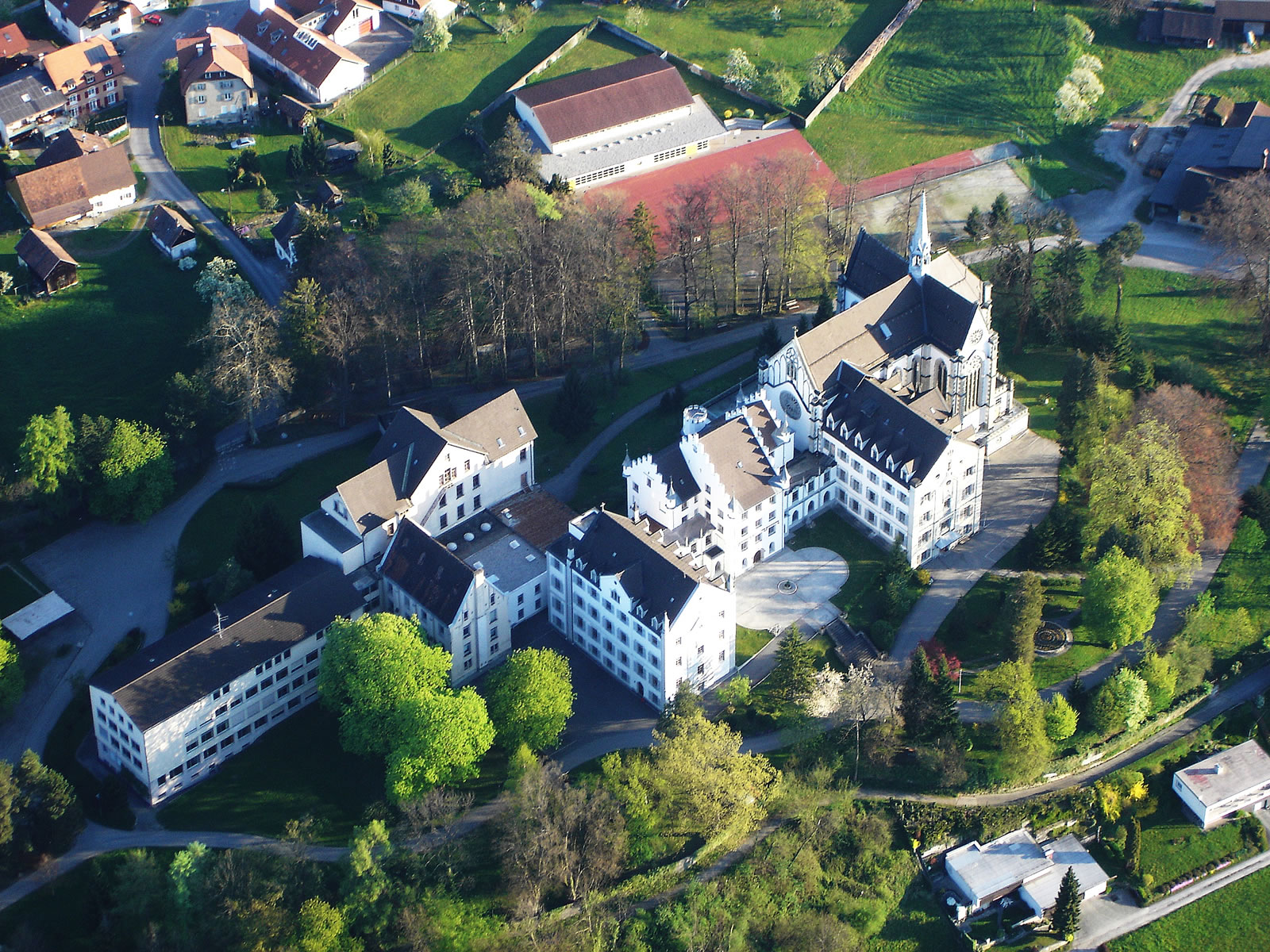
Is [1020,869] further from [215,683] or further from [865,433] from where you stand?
[215,683]

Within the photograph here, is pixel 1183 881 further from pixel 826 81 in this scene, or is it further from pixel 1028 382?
pixel 826 81

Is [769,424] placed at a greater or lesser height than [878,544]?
greater

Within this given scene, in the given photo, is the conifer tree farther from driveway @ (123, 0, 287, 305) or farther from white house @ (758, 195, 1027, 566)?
driveway @ (123, 0, 287, 305)

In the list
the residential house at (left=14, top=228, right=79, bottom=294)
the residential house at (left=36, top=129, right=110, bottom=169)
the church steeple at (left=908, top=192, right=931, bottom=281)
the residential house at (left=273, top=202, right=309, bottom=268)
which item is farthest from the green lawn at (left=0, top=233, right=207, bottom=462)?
the church steeple at (left=908, top=192, right=931, bottom=281)

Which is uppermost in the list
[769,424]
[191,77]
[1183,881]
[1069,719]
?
[191,77]

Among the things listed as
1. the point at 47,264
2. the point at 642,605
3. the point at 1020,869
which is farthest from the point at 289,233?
the point at 1020,869

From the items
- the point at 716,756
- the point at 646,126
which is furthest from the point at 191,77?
the point at 716,756
